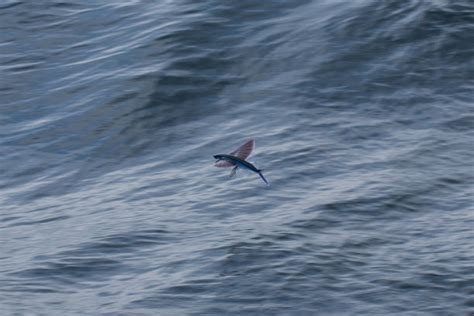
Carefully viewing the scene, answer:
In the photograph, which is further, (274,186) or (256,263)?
(274,186)

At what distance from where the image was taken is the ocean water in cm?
1038

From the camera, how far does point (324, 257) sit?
35.2 feet

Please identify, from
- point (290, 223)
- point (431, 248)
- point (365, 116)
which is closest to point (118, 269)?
point (290, 223)

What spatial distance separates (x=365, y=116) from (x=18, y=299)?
5177 millimetres

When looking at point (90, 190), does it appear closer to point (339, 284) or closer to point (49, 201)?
point (49, 201)

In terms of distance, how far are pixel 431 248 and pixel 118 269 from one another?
9.19ft

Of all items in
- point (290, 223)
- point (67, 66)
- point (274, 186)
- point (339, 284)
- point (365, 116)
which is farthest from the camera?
point (67, 66)

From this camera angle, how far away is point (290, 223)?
453 inches

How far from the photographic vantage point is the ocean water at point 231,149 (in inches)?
408

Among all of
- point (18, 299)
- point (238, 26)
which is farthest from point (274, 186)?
point (238, 26)

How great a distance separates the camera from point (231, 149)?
1351 centimetres

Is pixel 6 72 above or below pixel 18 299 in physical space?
above

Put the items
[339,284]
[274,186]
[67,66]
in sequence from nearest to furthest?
[339,284] → [274,186] → [67,66]

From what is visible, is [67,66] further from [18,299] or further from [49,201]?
[18,299]
